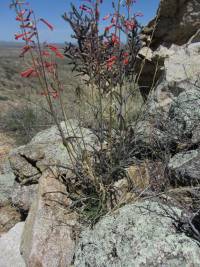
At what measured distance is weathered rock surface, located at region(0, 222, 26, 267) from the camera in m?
2.82

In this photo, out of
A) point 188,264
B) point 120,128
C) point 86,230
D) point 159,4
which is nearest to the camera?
point 188,264

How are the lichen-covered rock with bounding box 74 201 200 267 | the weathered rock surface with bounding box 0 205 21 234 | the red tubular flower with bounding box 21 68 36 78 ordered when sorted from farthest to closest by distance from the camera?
the weathered rock surface with bounding box 0 205 21 234 → the red tubular flower with bounding box 21 68 36 78 → the lichen-covered rock with bounding box 74 201 200 267

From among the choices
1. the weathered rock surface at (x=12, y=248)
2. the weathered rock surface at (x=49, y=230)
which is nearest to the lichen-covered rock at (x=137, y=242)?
the weathered rock surface at (x=49, y=230)

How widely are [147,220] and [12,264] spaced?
3.61 feet

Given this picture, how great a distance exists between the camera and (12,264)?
281 centimetres

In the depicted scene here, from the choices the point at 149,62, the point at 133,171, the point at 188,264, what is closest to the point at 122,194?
the point at 133,171

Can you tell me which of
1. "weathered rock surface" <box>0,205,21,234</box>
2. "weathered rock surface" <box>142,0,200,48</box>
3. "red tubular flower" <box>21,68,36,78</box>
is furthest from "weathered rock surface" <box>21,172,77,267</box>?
"weathered rock surface" <box>142,0,200,48</box>

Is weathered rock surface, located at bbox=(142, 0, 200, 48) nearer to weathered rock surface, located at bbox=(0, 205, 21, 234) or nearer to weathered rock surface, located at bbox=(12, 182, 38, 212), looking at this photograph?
weathered rock surface, located at bbox=(12, 182, 38, 212)

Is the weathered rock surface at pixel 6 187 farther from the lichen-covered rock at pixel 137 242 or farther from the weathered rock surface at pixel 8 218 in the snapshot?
the lichen-covered rock at pixel 137 242

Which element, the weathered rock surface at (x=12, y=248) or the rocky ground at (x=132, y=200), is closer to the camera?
the rocky ground at (x=132, y=200)

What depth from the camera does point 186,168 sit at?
2643 mm

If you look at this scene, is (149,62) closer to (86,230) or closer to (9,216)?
(9,216)

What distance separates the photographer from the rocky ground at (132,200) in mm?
2178

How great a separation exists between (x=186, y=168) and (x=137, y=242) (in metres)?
0.69
